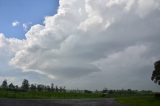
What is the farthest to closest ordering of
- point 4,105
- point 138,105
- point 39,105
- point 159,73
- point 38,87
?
point 38,87
point 159,73
point 138,105
point 39,105
point 4,105

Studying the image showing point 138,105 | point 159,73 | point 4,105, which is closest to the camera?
point 4,105

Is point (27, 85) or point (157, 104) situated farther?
point (27, 85)

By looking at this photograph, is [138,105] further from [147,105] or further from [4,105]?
[4,105]

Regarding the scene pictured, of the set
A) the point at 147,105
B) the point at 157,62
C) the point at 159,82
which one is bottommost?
the point at 147,105

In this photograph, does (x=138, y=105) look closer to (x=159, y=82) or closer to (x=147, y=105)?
(x=147, y=105)

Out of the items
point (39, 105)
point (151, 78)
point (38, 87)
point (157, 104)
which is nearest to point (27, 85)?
point (38, 87)

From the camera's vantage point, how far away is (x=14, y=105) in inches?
1389

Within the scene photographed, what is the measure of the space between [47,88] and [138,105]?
9555cm

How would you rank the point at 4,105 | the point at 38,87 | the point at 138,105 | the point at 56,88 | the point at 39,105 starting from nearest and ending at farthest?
the point at 4,105 < the point at 39,105 < the point at 138,105 < the point at 38,87 < the point at 56,88

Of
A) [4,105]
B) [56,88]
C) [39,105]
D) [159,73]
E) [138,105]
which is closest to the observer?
[4,105]

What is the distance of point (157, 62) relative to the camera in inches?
2672

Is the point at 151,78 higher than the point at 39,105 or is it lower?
higher

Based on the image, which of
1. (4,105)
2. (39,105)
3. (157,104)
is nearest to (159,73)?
(157,104)

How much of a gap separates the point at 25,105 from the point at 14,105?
55.5 inches
